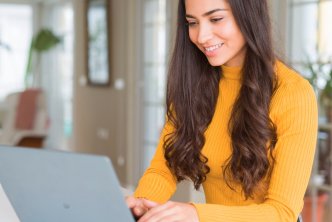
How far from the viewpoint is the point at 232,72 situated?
1486 mm

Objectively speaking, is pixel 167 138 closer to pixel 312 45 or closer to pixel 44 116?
pixel 312 45

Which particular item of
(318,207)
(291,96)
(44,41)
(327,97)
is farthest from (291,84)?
(44,41)

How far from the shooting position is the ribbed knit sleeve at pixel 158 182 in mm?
1462

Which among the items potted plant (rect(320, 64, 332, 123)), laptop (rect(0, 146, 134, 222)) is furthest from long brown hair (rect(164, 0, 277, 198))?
potted plant (rect(320, 64, 332, 123))

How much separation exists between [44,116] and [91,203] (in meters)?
5.95

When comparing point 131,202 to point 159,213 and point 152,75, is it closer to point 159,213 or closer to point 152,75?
point 159,213

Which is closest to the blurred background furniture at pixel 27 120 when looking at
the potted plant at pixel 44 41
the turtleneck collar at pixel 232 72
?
the potted plant at pixel 44 41

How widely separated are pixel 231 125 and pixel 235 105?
2.0 inches

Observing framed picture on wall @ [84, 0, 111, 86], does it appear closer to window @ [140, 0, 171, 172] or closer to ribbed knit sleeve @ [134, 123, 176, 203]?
window @ [140, 0, 171, 172]

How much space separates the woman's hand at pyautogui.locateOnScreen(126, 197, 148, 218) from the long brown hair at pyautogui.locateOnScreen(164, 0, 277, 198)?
206 mm

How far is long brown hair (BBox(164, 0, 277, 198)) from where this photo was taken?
132cm

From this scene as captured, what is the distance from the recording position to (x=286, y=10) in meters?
3.82

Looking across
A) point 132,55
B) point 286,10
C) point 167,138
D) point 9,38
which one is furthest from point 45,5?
point 167,138

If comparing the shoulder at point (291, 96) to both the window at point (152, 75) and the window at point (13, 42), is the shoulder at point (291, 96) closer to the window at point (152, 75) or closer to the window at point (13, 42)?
the window at point (152, 75)
